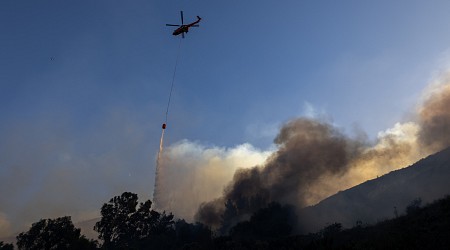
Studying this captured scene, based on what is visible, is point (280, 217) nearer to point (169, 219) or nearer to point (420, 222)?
point (169, 219)

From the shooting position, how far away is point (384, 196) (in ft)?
394

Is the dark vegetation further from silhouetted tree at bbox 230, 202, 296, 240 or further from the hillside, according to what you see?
the hillside

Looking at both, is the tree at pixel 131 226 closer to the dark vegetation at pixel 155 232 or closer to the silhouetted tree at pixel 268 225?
the dark vegetation at pixel 155 232

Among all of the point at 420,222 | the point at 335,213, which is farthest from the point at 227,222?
the point at 420,222

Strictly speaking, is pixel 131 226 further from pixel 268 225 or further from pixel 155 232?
pixel 268 225

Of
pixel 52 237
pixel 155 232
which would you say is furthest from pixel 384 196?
pixel 52 237

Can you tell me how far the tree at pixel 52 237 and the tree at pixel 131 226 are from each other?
9.31 metres

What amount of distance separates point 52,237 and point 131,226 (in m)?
22.0

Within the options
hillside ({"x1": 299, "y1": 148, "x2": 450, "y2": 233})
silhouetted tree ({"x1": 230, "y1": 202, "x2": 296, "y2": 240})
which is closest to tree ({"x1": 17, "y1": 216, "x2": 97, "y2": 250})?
silhouetted tree ({"x1": 230, "y1": 202, "x2": 296, "y2": 240})

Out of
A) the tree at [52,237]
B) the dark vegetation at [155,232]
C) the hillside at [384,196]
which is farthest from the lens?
the hillside at [384,196]

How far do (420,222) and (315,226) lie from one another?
226ft

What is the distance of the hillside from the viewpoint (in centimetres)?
10700

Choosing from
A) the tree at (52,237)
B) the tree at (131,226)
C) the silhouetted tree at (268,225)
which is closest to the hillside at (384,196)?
the silhouetted tree at (268,225)

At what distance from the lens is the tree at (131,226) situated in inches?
4059
